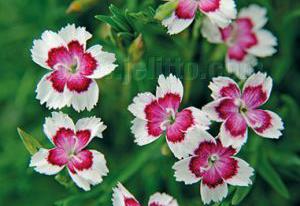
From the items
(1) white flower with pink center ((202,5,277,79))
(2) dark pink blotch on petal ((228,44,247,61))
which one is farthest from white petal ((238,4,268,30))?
(2) dark pink blotch on petal ((228,44,247,61))

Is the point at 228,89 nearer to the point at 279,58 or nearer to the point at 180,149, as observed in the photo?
the point at 180,149

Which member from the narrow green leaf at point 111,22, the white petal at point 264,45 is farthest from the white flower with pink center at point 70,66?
the white petal at point 264,45

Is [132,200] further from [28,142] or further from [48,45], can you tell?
[48,45]

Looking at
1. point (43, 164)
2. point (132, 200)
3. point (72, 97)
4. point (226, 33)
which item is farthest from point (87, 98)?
point (226, 33)

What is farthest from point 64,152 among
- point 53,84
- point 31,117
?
point 31,117

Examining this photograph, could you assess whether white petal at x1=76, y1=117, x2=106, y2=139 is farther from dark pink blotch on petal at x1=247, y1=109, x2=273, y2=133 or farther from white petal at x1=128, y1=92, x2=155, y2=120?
dark pink blotch on petal at x1=247, y1=109, x2=273, y2=133

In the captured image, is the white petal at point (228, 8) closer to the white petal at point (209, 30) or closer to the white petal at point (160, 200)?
the white petal at point (209, 30)
